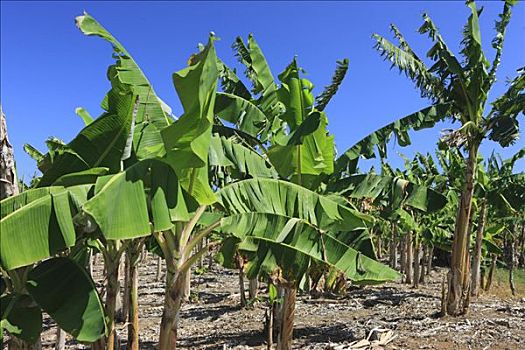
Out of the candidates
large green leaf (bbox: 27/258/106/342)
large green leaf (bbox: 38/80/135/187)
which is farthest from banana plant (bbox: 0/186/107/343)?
large green leaf (bbox: 38/80/135/187)

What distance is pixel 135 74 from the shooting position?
511cm

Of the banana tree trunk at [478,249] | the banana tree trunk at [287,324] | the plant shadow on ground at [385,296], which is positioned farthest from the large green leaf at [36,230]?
the banana tree trunk at [478,249]

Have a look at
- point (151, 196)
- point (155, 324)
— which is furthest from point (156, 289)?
point (151, 196)

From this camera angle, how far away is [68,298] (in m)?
4.24

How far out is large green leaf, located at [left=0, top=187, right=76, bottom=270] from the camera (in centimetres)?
345

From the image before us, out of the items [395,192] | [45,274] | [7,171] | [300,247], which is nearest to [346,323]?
[395,192]

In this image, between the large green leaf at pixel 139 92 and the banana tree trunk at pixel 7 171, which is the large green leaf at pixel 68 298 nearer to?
the banana tree trunk at pixel 7 171

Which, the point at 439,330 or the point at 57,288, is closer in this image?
the point at 57,288

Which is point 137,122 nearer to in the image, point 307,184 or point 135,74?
point 135,74

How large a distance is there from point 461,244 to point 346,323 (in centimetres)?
325

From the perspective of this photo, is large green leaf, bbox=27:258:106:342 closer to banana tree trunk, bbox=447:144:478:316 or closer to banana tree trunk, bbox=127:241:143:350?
banana tree trunk, bbox=127:241:143:350

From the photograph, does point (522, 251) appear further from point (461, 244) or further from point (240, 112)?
point (240, 112)

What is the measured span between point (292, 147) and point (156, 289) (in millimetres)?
13220

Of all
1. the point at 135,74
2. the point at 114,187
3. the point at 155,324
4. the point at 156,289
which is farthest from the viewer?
the point at 156,289
